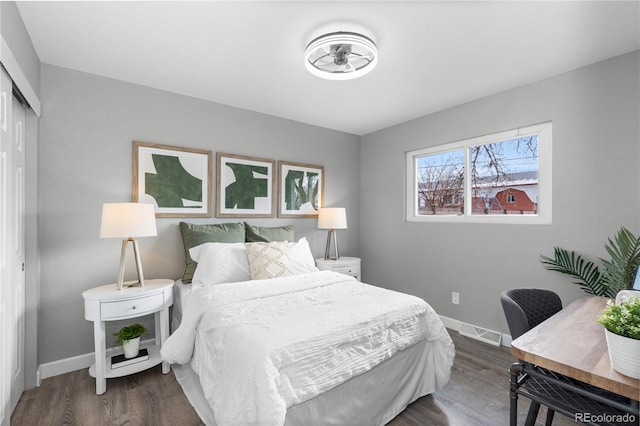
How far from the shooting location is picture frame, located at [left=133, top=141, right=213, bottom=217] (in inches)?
110

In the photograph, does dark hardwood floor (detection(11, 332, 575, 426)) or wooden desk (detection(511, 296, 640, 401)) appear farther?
Result: dark hardwood floor (detection(11, 332, 575, 426))

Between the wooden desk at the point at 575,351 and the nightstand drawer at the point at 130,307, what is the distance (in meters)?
2.37

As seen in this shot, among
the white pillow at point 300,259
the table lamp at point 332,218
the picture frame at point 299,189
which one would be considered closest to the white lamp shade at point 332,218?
the table lamp at point 332,218

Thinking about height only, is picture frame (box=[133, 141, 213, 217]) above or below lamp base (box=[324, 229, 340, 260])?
above

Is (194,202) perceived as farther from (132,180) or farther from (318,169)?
(318,169)

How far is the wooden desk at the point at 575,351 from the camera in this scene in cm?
100

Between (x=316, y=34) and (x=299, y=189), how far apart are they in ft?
6.86

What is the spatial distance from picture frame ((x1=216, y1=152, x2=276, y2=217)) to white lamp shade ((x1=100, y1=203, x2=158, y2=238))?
0.94 m

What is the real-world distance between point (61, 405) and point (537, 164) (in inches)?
166

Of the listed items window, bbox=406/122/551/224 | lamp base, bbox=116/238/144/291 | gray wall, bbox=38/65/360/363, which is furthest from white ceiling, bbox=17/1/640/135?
lamp base, bbox=116/238/144/291

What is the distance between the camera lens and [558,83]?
8.51 feet

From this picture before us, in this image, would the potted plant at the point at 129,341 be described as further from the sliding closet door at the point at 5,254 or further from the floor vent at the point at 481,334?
the floor vent at the point at 481,334

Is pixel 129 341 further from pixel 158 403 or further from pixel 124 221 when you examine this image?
pixel 124 221

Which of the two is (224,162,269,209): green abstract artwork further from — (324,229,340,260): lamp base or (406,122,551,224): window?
(406,122,551,224): window
